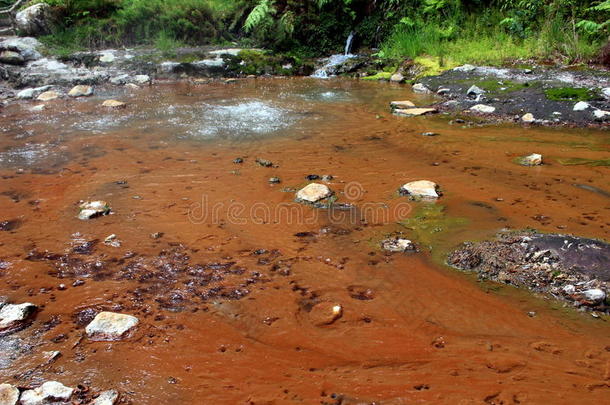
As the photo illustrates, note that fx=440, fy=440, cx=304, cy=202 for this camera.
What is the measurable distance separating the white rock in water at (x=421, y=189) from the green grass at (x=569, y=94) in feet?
15.2

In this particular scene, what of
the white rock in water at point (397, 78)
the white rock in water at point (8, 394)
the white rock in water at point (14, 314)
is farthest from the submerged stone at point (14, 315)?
the white rock in water at point (397, 78)

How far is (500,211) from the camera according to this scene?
4230 millimetres

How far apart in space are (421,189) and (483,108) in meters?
4.27

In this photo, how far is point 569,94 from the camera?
7.88 metres

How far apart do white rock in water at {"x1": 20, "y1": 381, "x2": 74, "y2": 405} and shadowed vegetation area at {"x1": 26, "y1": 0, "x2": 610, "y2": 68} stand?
36.5 feet

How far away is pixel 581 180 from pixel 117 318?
4898mm

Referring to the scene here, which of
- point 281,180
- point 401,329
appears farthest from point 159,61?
point 401,329

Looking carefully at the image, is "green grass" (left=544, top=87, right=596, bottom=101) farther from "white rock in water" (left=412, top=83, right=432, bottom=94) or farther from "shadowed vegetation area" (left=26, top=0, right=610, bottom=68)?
"shadowed vegetation area" (left=26, top=0, right=610, bottom=68)

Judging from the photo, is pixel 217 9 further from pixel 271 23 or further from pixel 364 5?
pixel 364 5

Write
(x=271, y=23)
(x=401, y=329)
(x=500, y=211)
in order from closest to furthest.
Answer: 1. (x=401, y=329)
2. (x=500, y=211)
3. (x=271, y=23)

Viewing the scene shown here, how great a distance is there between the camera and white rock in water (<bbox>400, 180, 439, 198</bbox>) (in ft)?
15.3

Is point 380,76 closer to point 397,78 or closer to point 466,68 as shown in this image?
point 397,78

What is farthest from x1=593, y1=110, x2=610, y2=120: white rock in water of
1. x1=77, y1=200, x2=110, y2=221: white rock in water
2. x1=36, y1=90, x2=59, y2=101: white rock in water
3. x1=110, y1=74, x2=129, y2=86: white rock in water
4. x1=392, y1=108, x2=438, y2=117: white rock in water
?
x1=36, y1=90, x2=59, y2=101: white rock in water

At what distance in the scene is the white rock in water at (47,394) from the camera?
221cm
